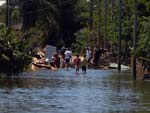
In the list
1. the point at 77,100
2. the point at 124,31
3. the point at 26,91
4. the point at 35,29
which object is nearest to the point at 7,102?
the point at 77,100

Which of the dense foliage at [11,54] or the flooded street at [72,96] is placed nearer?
the flooded street at [72,96]

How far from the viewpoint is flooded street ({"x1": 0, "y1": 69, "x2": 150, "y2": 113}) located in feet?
73.0

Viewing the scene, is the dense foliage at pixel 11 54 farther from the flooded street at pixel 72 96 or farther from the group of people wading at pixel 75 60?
the group of people wading at pixel 75 60

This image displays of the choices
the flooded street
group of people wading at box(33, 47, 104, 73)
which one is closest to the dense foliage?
the flooded street

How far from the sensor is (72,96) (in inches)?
1057

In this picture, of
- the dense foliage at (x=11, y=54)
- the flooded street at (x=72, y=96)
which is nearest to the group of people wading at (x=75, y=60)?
the dense foliage at (x=11, y=54)

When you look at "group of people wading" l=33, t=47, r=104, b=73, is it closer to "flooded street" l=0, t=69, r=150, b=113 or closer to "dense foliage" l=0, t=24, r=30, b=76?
"dense foliage" l=0, t=24, r=30, b=76

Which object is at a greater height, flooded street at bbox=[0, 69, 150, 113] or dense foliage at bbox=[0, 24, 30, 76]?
dense foliage at bbox=[0, 24, 30, 76]

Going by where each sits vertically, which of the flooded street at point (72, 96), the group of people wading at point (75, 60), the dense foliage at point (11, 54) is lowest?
the flooded street at point (72, 96)

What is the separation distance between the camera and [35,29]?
76.1m

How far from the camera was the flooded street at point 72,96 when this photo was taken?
22.3 meters

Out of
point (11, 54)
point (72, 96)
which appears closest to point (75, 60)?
point (11, 54)

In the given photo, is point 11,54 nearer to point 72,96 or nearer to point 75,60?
point 72,96

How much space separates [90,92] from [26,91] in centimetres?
269
